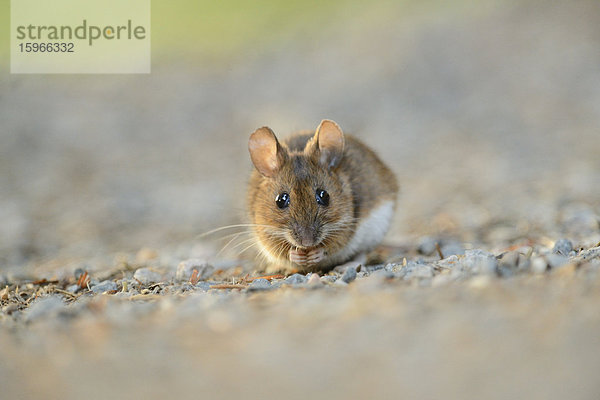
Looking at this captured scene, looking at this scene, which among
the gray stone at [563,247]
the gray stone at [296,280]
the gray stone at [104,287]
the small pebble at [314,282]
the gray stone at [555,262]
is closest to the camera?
the gray stone at [555,262]

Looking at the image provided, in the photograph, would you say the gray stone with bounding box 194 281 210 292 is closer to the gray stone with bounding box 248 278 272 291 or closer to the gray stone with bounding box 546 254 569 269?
the gray stone with bounding box 248 278 272 291

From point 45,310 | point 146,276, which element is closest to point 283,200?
point 146,276

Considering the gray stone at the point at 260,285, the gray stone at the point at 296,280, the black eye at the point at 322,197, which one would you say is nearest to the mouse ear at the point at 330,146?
the black eye at the point at 322,197

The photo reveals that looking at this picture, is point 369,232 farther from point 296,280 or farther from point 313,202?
point 296,280

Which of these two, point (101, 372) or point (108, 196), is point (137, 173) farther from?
point (101, 372)

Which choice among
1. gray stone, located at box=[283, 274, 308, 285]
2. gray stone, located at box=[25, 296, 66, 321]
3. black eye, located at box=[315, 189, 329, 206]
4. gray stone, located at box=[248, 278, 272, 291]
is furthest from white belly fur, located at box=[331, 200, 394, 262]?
gray stone, located at box=[25, 296, 66, 321]

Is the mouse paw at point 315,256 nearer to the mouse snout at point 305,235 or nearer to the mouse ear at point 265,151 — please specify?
the mouse snout at point 305,235

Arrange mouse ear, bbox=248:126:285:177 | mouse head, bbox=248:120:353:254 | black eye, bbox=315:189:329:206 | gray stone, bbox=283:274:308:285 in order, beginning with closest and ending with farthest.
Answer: gray stone, bbox=283:274:308:285, mouse head, bbox=248:120:353:254, black eye, bbox=315:189:329:206, mouse ear, bbox=248:126:285:177
